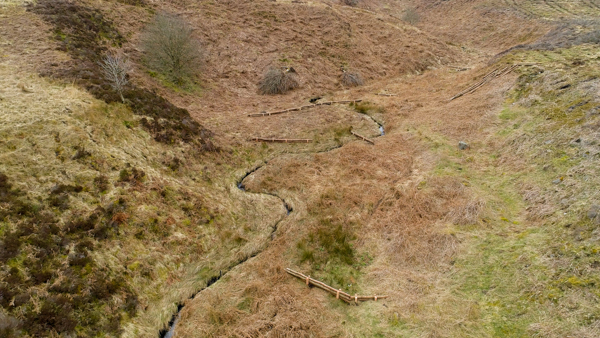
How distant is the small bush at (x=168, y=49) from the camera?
1116 inches

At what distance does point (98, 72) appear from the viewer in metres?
20.4

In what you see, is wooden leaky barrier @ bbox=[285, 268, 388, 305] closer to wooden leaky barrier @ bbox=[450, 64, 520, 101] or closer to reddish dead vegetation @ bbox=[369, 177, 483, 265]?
reddish dead vegetation @ bbox=[369, 177, 483, 265]

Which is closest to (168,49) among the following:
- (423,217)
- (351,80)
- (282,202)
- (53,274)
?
(282,202)

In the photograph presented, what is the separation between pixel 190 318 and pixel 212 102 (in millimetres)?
22307

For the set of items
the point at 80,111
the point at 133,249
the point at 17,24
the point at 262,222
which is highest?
the point at 17,24

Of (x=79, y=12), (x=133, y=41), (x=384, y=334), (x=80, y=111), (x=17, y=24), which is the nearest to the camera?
(x=384, y=334)

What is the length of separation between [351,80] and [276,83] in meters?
10.4

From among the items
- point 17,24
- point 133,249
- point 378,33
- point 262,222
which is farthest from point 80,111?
point 378,33

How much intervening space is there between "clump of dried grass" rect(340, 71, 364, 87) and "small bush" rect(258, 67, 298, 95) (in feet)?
24.1

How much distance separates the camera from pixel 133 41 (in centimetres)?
2989

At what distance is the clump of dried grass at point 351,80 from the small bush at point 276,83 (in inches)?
289

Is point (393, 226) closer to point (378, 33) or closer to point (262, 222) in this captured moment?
point (262, 222)

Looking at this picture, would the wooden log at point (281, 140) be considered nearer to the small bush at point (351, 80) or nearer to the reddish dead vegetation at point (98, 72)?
the reddish dead vegetation at point (98, 72)

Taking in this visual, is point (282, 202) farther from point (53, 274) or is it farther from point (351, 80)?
point (351, 80)
